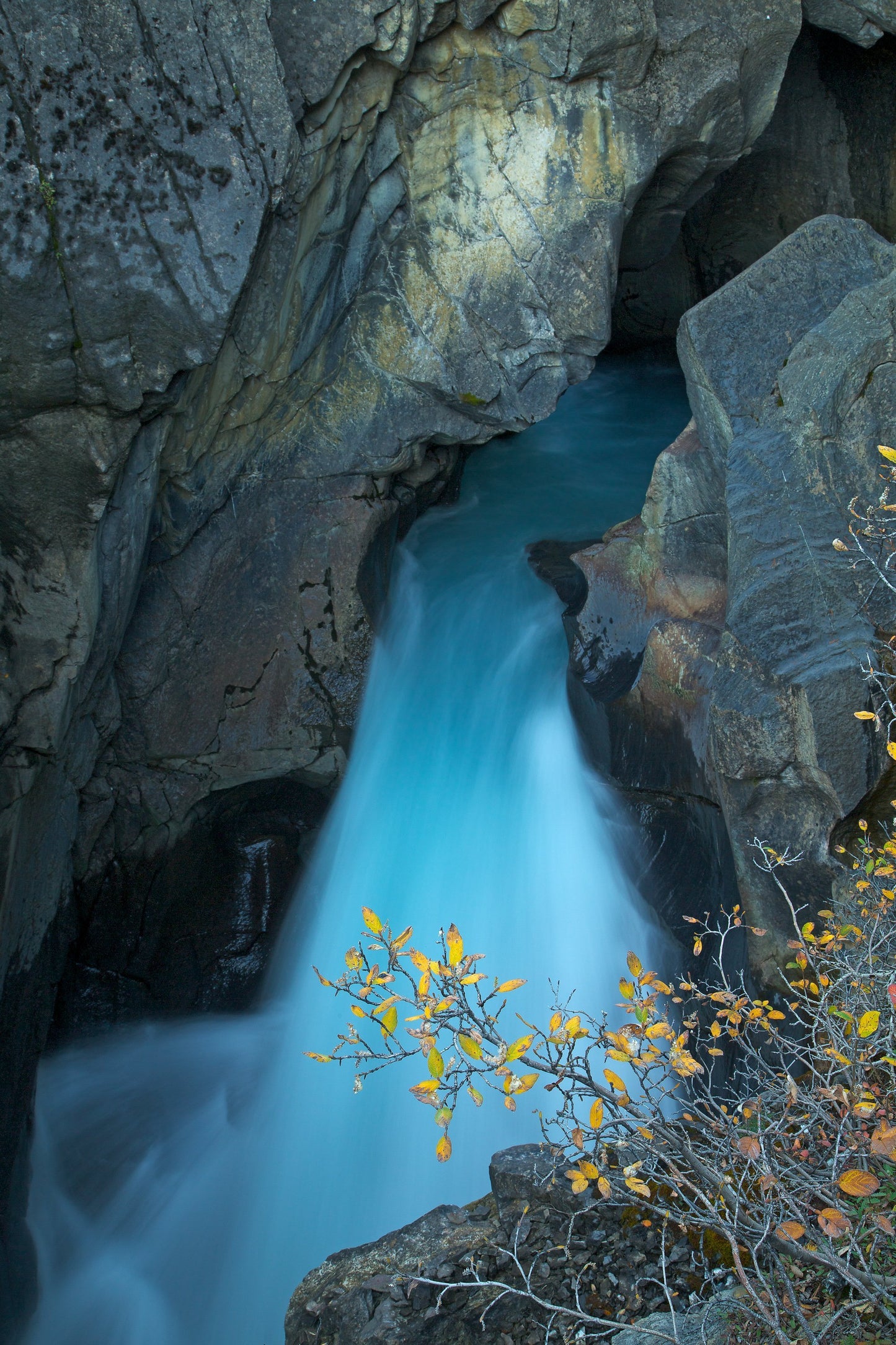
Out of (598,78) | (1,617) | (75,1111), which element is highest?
(598,78)

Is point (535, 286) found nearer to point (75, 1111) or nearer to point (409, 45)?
point (409, 45)

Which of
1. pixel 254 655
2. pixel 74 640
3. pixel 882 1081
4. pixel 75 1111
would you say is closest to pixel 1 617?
pixel 74 640

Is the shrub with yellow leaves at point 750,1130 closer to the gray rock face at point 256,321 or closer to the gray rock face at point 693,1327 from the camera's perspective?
the gray rock face at point 693,1327

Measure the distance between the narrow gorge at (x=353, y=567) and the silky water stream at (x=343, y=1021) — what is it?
0.10 feet

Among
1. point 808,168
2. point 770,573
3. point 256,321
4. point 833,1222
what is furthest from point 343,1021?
point 808,168

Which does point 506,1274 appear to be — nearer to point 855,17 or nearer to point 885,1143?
point 885,1143

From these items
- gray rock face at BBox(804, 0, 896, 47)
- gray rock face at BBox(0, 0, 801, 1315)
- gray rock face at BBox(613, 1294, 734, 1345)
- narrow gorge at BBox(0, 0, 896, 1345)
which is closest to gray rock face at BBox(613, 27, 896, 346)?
narrow gorge at BBox(0, 0, 896, 1345)

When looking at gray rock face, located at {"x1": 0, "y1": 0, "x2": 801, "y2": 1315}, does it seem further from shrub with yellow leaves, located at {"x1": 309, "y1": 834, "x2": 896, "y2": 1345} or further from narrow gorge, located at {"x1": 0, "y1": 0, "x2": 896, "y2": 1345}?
shrub with yellow leaves, located at {"x1": 309, "y1": 834, "x2": 896, "y2": 1345}

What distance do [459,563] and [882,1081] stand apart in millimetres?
5636

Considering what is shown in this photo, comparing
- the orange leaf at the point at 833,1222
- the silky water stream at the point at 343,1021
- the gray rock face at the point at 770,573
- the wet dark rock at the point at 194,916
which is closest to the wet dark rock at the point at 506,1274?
the orange leaf at the point at 833,1222

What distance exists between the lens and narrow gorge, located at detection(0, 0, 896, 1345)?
4.75m

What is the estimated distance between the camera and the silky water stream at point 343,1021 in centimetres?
543

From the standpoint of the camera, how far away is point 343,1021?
20.9 ft

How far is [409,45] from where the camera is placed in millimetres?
5605
